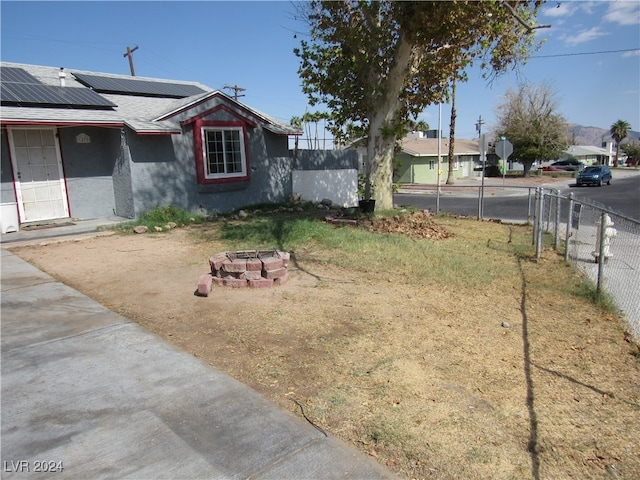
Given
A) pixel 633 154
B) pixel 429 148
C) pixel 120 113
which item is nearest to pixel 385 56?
pixel 120 113

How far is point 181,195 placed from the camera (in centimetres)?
1420

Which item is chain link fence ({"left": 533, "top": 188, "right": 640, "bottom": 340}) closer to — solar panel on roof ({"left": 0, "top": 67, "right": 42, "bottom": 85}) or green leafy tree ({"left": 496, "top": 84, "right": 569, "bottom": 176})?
solar panel on roof ({"left": 0, "top": 67, "right": 42, "bottom": 85})

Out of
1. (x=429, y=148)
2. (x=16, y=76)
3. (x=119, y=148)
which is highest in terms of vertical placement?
(x=16, y=76)

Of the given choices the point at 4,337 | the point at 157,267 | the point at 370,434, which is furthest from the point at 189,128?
the point at 370,434

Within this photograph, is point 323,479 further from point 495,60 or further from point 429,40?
point 495,60

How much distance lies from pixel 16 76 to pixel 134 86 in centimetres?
385

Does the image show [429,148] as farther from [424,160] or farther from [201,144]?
[201,144]

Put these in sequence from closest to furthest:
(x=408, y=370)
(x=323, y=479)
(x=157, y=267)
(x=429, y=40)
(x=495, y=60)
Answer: (x=323, y=479) → (x=408, y=370) → (x=157, y=267) → (x=429, y=40) → (x=495, y=60)

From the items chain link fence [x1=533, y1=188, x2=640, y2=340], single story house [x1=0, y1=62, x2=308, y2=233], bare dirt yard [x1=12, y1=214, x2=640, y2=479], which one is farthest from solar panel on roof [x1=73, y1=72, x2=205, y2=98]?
chain link fence [x1=533, y1=188, x2=640, y2=340]

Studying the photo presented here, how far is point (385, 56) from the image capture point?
1275cm

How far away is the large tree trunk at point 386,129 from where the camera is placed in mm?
12625

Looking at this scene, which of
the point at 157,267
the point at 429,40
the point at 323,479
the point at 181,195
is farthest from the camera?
the point at 181,195

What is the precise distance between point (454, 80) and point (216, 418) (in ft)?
46.3

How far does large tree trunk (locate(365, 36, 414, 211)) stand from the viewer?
12.6 metres
